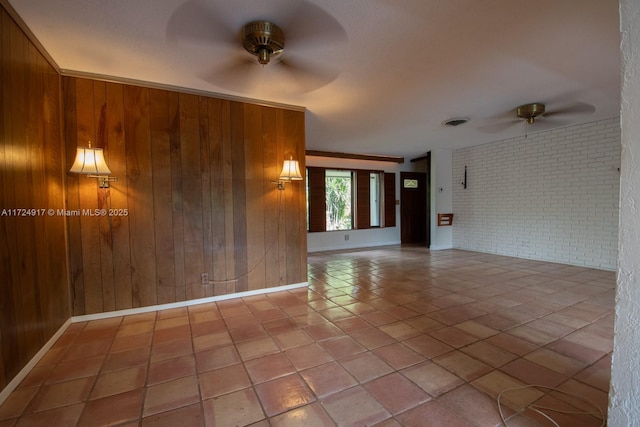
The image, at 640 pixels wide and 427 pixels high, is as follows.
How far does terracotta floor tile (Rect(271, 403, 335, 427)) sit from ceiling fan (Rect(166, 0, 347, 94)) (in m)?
2.32

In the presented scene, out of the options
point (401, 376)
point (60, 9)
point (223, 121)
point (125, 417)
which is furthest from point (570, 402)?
point (60, 9)

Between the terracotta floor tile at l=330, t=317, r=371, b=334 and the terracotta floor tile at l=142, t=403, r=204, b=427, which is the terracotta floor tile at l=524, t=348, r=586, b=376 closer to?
the terracotta floor tile at l=330, t=317, r=371, b=334

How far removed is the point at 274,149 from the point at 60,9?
6.67 feet

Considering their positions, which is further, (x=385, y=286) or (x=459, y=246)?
(x=459, y=246)

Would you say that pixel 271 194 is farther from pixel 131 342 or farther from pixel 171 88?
pixel 131 342

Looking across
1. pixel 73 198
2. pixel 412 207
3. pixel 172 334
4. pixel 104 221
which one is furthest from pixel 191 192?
pixel 412 207

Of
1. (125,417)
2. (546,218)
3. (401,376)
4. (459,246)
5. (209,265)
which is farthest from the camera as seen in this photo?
(459,246)

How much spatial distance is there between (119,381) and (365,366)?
158 centimetres

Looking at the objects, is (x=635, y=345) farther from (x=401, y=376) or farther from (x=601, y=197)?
(x=601, y=197)

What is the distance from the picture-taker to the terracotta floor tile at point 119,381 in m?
1.57

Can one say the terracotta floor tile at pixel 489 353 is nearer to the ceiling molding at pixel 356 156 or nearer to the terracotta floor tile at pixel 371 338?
the terracotta floor tile at pixel 371 338

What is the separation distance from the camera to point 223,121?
9.91ft

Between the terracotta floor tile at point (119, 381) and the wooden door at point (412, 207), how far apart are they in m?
6.59

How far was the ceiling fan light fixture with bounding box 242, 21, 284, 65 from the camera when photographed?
1.80 metres
